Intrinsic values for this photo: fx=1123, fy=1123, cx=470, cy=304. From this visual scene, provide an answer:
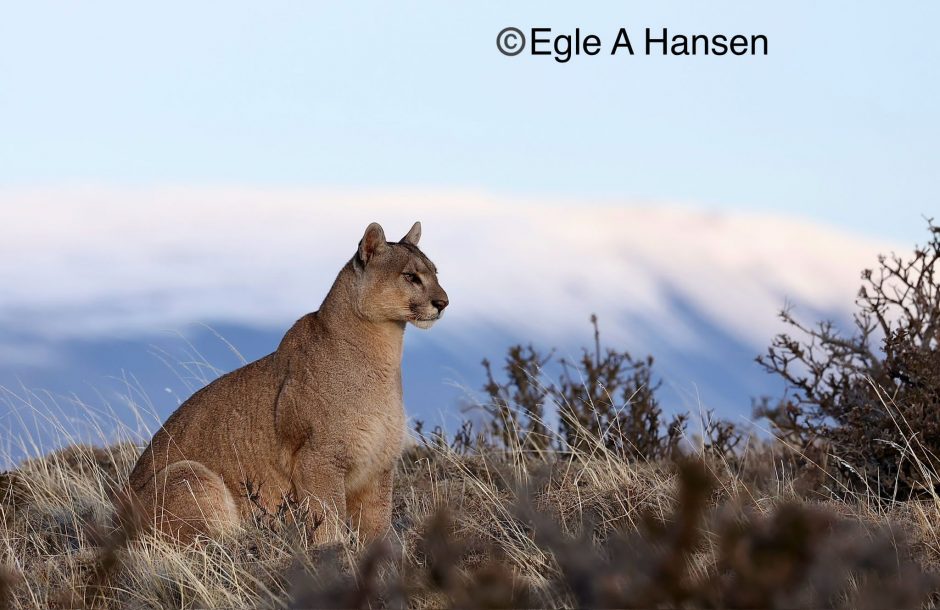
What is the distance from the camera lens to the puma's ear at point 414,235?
8.66 metres

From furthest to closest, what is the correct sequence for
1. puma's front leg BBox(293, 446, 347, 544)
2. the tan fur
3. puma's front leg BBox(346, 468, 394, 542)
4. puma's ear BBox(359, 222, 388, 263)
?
puma's front leg BBox(346, 468, 394, 542)
puma's ear BBox(359, 222, 388, 263)
the tan fur
puma's front leg BBox(293, 446, 347, 544)

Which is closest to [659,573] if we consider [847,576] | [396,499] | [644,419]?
[847,576]

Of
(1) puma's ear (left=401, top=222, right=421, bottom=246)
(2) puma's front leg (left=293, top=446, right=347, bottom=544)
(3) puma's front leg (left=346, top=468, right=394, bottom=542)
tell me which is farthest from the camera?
(1) puma's ear (left=401, top=222, right=421, bottom=246)

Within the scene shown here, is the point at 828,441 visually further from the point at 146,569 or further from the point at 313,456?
the point at 146,569

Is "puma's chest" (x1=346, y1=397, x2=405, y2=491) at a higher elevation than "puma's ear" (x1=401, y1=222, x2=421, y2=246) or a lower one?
lower

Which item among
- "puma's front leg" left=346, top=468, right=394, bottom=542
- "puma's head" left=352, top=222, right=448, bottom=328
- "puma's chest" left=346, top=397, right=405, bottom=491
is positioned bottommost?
"puma's front leg" left=346, top=468, right=394, bottom=542

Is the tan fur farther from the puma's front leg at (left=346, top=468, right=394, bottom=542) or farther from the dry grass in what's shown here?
the dry grass

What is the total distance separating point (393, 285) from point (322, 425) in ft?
3.66

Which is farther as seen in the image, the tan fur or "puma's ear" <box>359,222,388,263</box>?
"puma's ear" <box>359,222,388,263</box>

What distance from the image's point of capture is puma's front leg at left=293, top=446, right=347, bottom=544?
304 inches

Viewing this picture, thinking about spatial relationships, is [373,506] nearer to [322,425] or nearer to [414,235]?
[322,425]

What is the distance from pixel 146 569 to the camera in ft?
23.5

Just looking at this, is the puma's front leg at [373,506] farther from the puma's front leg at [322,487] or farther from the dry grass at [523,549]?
the puma's front leg at [322,487]

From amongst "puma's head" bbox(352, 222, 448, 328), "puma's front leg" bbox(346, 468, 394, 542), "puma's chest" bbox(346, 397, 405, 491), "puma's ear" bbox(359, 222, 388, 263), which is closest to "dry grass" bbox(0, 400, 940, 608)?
"puma's front leg" bbox(346, 468, 394, 542)
